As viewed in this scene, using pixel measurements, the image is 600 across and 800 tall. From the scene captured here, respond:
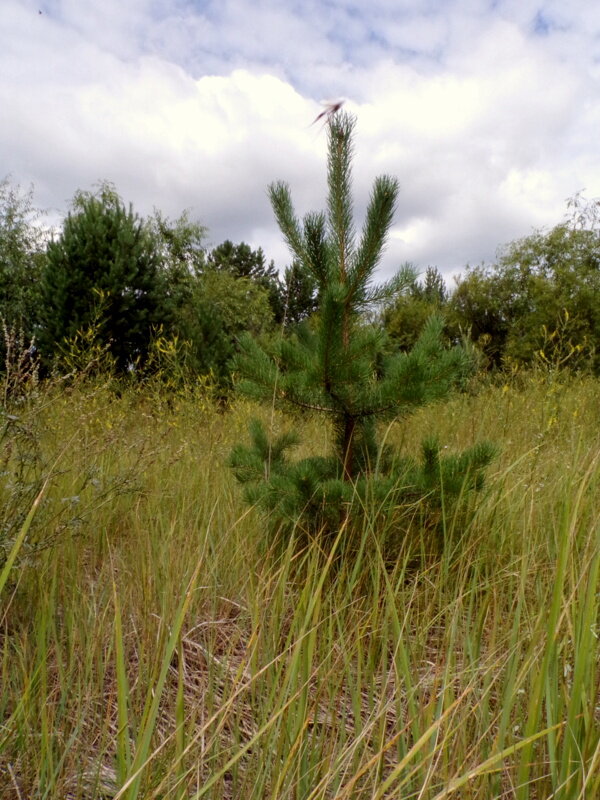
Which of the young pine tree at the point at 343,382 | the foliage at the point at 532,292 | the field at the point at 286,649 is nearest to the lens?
the field at the point at 286,649

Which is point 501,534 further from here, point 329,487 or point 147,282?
point 147,282

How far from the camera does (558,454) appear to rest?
11.3ft

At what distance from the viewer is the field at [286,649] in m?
1.04

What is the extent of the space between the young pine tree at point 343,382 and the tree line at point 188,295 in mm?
118

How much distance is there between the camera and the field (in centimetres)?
104

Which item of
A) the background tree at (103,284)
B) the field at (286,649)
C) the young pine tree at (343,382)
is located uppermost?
the background tree at (103,284)

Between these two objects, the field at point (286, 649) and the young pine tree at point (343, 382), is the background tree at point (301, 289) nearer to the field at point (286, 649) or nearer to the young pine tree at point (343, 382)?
the young pine tree at point (343, 382)

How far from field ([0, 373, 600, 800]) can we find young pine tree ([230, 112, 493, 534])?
16cm

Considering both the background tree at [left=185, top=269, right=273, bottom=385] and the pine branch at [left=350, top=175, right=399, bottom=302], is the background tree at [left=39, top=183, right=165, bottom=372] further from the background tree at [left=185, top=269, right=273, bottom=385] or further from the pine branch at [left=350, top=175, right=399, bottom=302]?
the pine branch at [left=350, top=175, right=399, bottom=302]

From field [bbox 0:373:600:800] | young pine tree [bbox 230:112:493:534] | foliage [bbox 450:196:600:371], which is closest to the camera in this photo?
field [bbox 0:373:600:800]

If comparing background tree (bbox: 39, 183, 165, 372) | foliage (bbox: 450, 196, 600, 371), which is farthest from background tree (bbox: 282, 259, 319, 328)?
foliage (bbox: 450, 196, 600, 371)

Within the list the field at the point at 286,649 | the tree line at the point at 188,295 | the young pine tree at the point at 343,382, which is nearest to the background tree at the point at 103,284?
the tree line at the point at 188,295

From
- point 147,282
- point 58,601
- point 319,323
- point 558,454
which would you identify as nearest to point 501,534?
point 319,323

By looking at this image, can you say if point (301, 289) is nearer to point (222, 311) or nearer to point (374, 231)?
point (374, 231)
